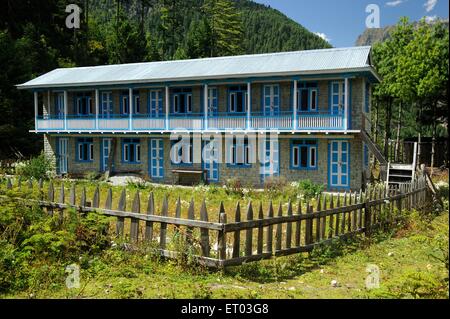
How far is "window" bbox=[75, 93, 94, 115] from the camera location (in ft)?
97.9

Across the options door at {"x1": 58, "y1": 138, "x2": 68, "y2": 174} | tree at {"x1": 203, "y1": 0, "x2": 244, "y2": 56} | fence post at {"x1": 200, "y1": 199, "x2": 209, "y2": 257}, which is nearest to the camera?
fence post at {"x1": 200, "y1": 199, "x2": 209, "y2": 257}

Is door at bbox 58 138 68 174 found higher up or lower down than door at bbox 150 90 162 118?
lower down

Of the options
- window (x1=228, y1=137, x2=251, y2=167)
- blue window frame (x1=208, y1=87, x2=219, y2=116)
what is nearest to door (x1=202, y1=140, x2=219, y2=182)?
window (x1=228, y1=137, x2=251, y2=167)

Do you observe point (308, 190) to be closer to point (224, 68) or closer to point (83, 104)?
point (224, 68)

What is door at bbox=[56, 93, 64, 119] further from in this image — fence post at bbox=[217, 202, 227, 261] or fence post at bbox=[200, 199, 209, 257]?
fence post at bbox=[217, 202, 227, 261]

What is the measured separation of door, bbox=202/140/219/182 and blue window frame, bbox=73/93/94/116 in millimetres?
→ 9527

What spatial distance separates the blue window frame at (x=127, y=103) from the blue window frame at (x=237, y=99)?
666 centimetres

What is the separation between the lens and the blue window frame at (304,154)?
22859 millimetres

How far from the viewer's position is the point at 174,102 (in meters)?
27.0

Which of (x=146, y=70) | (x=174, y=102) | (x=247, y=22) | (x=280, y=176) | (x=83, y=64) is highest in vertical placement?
(x=247, y=22)

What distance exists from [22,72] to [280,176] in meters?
24.4

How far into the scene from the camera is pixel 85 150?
29641 millimetres

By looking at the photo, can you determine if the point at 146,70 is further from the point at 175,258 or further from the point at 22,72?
the point at 175,258
